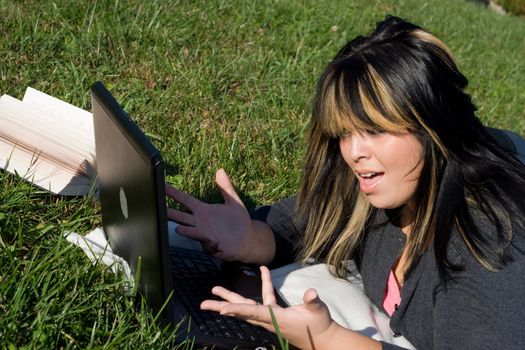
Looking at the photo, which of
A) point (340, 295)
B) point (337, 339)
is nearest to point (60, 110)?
point (340, 295)

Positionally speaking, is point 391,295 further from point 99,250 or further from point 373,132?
point 99,250

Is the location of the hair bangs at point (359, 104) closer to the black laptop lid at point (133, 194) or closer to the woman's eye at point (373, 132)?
the woman's eye at point (373, 132)

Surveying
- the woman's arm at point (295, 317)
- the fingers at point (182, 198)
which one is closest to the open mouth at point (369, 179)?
the woman's arm at point (295, 317)

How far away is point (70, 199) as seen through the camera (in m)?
3.14

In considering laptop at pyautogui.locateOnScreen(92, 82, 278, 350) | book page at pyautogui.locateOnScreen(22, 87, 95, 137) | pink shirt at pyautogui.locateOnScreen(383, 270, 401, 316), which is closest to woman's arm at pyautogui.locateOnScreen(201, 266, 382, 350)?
laptop at pyautogui.locateOnScreen(92, 82, 278, 350)

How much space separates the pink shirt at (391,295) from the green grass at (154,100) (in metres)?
0.92

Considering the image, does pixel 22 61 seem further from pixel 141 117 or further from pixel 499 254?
pixel 499 254

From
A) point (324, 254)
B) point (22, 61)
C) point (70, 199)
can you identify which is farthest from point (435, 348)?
point (22, 61)

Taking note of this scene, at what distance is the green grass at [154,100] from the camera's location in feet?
7.86

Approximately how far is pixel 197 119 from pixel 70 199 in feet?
3.55

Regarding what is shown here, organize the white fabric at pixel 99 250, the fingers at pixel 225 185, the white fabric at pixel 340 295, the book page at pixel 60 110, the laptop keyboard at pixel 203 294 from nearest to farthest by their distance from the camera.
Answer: the laptop keyboard at pixel 203 294 < the white fabric at pixel 99 250 < the white fabric at pixel 340 295 < the fingers at pixel 225 185 < the book page at pixel 60 110

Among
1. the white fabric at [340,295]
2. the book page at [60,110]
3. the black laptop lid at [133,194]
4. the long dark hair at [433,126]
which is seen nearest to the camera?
the black laptop lid at [133,194]

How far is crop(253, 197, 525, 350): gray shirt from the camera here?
2.31 m

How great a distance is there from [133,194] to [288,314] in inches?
22.1
